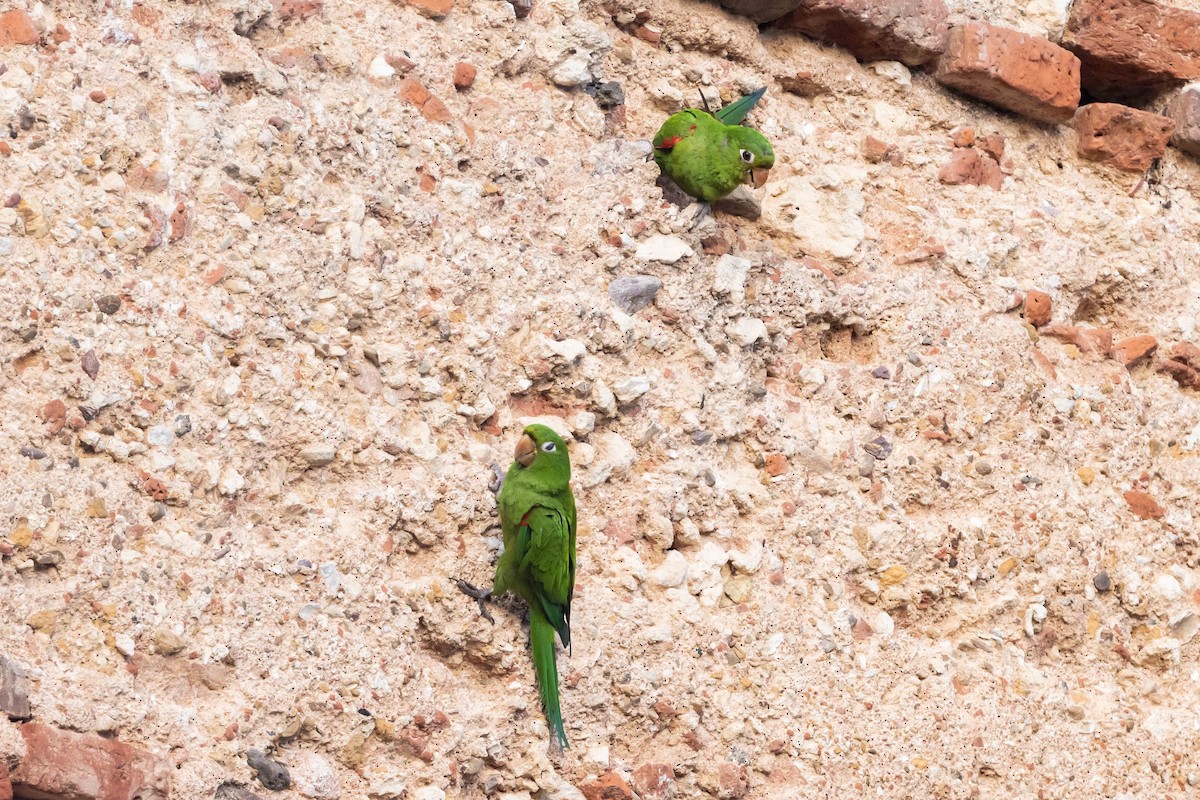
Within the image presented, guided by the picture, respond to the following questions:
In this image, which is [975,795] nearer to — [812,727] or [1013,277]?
[812,727]

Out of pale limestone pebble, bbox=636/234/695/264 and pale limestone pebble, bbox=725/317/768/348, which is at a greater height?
pale limestone pebble, bbox=636/234/695/264

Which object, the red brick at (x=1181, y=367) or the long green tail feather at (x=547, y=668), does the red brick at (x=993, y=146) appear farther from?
the long green tail feather at (x=547, y=668)

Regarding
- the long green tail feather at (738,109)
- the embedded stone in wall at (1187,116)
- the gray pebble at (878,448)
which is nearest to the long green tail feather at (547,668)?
the gray pebble at (878,448)

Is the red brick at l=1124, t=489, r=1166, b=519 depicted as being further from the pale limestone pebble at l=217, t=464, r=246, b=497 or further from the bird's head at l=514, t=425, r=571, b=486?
the pale limestone pebble at l=217, t=464, r=246, b=497

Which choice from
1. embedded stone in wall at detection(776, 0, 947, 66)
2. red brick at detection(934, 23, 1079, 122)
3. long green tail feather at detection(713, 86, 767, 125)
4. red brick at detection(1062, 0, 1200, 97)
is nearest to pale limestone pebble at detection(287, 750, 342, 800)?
long green tail feather at detection(713, 86, 767, 125)

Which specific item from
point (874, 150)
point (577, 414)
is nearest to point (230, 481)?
point (577, 414)

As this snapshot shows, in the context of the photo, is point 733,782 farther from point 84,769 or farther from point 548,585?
point 84,769
